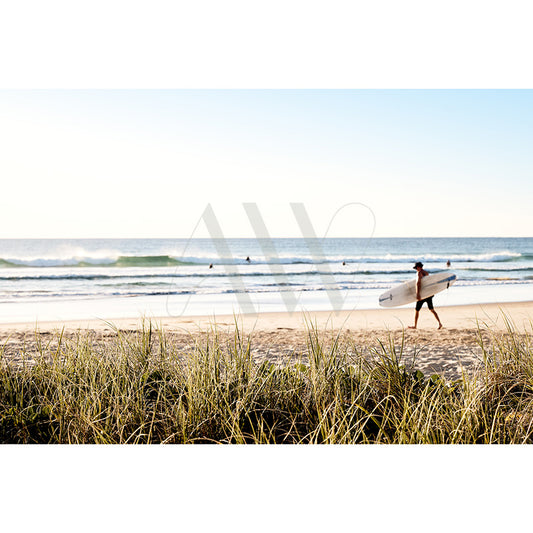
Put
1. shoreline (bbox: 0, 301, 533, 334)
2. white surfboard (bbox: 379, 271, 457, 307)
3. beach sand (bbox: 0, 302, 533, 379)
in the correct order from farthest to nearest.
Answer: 1. shoreline (bbox: 0, 301, 533, 334)
2. white surfboard (bbox: 379, 271, 457, 307)
3. beach sand (bbox: 0, 302, 533, 379)

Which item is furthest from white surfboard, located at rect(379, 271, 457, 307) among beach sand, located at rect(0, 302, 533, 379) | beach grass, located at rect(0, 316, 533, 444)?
beach grass, located at rect(0, 316, 533, 444)

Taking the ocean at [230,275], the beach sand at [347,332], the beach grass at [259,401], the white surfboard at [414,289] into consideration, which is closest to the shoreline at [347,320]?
the beach sand at [347,332]

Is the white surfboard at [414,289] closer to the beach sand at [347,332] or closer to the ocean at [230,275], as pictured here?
the beach sand at [347,332]

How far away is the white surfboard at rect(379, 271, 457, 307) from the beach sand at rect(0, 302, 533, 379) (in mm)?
237

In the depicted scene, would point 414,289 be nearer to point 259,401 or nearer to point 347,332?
point 347,332

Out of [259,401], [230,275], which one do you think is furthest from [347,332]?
[230,275]

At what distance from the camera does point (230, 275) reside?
31.8 ft

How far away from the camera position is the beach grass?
1.75 metres

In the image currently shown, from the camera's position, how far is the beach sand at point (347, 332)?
8.38 ft

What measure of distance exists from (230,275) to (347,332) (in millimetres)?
6677

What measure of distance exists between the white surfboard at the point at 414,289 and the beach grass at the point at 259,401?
171 cm

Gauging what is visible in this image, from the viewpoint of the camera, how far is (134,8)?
198 cm

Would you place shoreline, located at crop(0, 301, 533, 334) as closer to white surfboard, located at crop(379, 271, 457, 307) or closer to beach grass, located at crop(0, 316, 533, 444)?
white surfboard, located at crop(379, 271, 457, 307)
